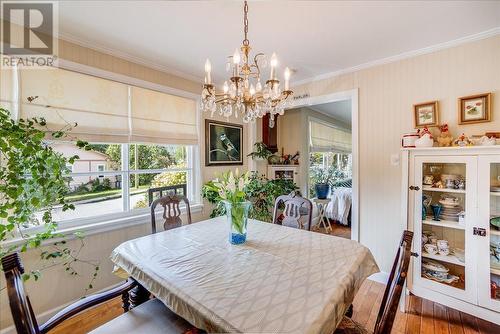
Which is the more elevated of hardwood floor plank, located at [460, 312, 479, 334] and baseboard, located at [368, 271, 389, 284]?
baseboard, located at [368, 271, 389, 284]

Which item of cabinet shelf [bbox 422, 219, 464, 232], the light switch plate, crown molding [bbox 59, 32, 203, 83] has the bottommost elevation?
cabinet shelf [bbox 422, 219, 464, 232]

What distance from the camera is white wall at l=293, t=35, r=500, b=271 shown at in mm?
1990

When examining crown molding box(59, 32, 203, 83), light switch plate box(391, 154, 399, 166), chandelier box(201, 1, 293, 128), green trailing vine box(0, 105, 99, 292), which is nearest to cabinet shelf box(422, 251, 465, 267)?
light switch plate box(391, 154, 399, 166)

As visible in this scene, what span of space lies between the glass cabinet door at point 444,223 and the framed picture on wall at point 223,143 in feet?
7.60

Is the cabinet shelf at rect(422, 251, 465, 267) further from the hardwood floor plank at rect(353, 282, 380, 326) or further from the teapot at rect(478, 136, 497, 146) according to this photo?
the teapot at rect(478, 136, 497, 146)

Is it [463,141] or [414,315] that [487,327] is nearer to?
[414,315]

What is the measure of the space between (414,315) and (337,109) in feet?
13.5

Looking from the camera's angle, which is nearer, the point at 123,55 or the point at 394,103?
the point at 123,55

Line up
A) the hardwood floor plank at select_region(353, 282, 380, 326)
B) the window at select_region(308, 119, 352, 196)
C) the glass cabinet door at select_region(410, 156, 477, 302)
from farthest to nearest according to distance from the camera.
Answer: the window at select_region(308, 119, 352, 196) < the hardwood floor plank at select_region(353, 282, 380, 326) < the glass cabinet door at select_region(410, 156, 477, 302)

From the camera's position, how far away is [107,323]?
3.94 feet

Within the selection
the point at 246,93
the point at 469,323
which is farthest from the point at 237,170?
the point at 469,323

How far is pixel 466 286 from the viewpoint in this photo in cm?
A: 180

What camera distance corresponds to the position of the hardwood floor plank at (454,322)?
177 centimetres

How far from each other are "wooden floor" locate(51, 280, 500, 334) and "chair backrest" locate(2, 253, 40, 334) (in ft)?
4.24
